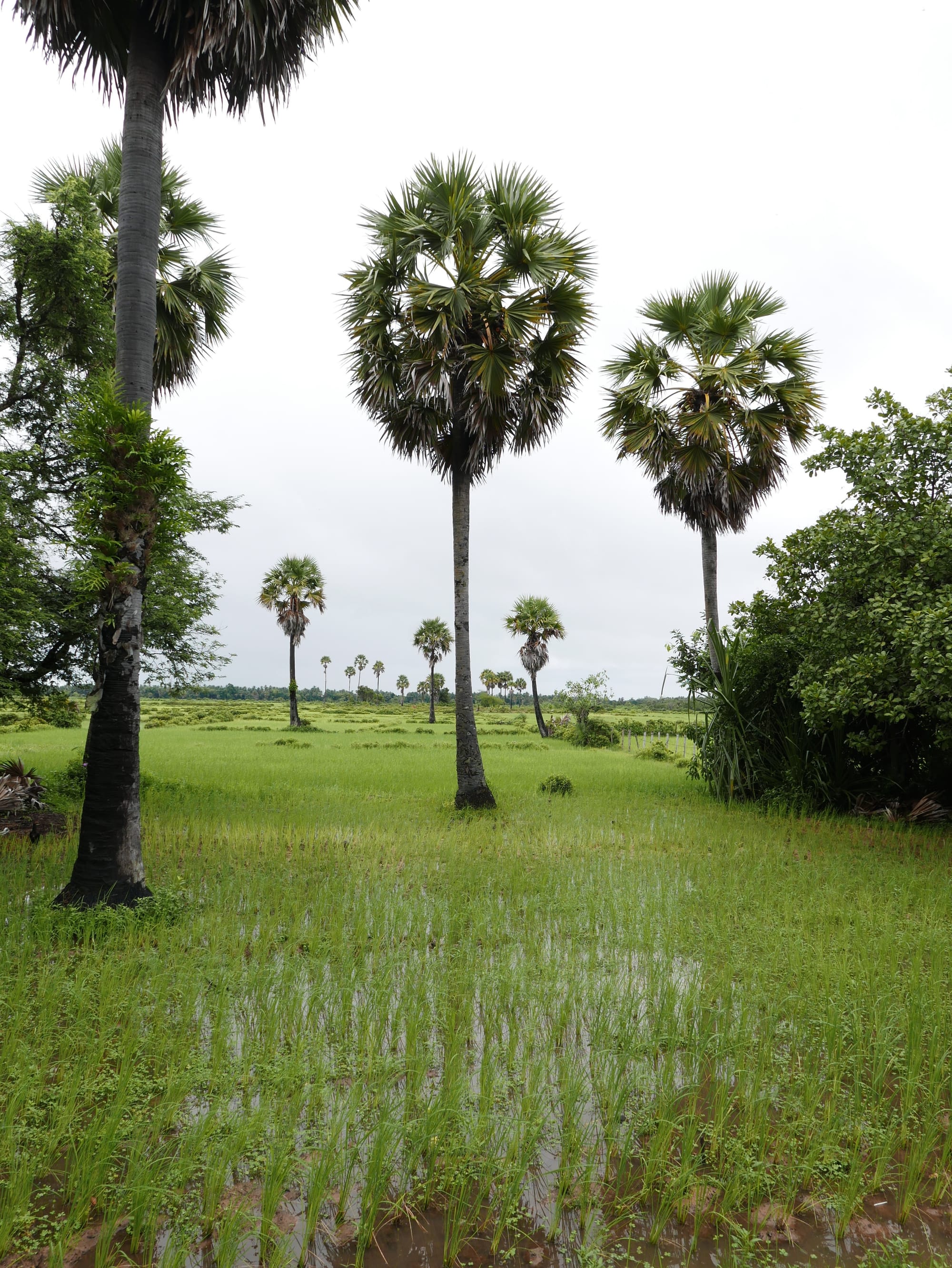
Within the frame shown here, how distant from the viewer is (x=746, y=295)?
15523 mm

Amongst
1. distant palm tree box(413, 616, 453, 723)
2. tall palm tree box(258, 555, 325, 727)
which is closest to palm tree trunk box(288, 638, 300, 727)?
tall palm tree box(258, 555, 325, 727)

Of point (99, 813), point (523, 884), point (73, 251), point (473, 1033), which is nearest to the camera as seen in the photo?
point (473, 1033)

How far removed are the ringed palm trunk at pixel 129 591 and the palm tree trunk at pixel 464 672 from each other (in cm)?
748

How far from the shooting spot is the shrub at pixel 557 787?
53.0 feet

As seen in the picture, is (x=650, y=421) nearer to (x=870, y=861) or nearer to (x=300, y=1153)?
(x=870, y=861)

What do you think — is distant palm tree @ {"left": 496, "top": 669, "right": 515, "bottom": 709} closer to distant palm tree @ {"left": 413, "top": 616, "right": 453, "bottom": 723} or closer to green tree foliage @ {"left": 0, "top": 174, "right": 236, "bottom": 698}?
distant palm tree @ {"left": 413, "top": 616, "right": 453, "bottom": 723}

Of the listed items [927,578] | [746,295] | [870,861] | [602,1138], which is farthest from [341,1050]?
[746,295]

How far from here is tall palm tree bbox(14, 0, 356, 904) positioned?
664 cm

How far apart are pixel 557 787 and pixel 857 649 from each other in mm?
7834

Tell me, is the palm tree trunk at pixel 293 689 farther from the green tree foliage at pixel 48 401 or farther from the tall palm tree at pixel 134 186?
the tall palm tree at pixel 134 186

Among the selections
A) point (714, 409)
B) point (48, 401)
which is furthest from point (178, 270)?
point (714, 409)

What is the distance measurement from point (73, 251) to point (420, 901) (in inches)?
472

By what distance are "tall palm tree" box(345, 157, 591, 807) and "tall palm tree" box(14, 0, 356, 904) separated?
5.53 metres

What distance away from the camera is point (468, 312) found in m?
13.4
